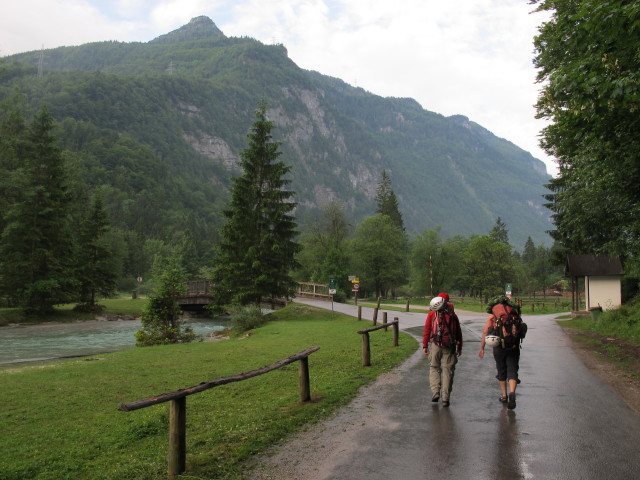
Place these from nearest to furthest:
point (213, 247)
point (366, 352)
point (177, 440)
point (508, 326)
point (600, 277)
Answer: point (177, 440) < point (508, 326) < point (366, 352) < point (600, 277) < point (213, 247)

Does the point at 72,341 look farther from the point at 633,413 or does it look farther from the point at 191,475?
the point at 633,413

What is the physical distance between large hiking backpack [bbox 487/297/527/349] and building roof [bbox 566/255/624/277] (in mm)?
30465

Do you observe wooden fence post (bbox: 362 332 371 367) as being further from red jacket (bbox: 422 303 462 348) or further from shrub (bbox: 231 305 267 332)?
shrub (bbox: 231 305 267 332)

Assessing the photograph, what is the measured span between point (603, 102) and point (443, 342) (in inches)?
203

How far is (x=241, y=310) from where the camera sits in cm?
3234

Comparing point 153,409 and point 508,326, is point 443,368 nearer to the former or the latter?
point 508,326

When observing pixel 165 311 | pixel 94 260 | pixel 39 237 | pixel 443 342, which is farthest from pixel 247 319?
pixel 94 260

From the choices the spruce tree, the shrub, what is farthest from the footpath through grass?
the spruce tree

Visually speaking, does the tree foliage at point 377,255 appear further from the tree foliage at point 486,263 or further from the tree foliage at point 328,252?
the tree foliage at point 486,263

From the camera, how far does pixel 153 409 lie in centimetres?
1078

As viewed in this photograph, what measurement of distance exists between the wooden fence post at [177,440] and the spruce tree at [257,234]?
27022 millimetres

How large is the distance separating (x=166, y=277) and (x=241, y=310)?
26.6 feet

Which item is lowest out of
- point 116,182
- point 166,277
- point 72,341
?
point 72,341

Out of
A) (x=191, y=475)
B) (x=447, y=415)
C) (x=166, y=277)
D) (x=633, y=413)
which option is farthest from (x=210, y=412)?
(x=166, y=277)
